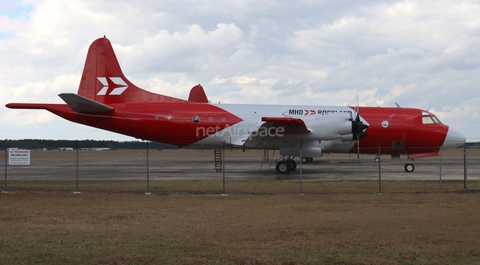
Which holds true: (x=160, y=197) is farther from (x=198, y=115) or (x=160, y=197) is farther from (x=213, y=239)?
(x=198, y=115)

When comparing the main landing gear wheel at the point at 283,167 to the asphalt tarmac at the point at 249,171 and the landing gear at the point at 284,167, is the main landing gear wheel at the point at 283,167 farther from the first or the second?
the asphalt tarmac at the point at 249,171

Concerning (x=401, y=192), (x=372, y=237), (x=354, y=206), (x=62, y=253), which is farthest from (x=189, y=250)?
(x=401, y=192)

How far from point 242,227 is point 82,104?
1593cm

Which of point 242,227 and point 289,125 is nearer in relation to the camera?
point 242,227

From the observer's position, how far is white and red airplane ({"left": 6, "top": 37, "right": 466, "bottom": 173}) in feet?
82.5

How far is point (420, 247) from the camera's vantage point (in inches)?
311

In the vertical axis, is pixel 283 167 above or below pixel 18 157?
below

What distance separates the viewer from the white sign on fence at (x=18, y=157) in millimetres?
17891

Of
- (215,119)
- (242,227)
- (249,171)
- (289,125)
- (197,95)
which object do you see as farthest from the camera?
(197,95)

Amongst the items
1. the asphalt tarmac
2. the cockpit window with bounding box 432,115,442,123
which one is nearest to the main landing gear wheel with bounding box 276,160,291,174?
the asphalt tarmac

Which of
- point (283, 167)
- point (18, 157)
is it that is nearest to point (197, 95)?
point (283, 167)

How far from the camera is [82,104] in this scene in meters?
23.4

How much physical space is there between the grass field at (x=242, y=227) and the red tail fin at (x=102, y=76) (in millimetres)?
10768

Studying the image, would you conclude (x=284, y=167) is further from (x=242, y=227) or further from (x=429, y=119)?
(x=242, y=227)
